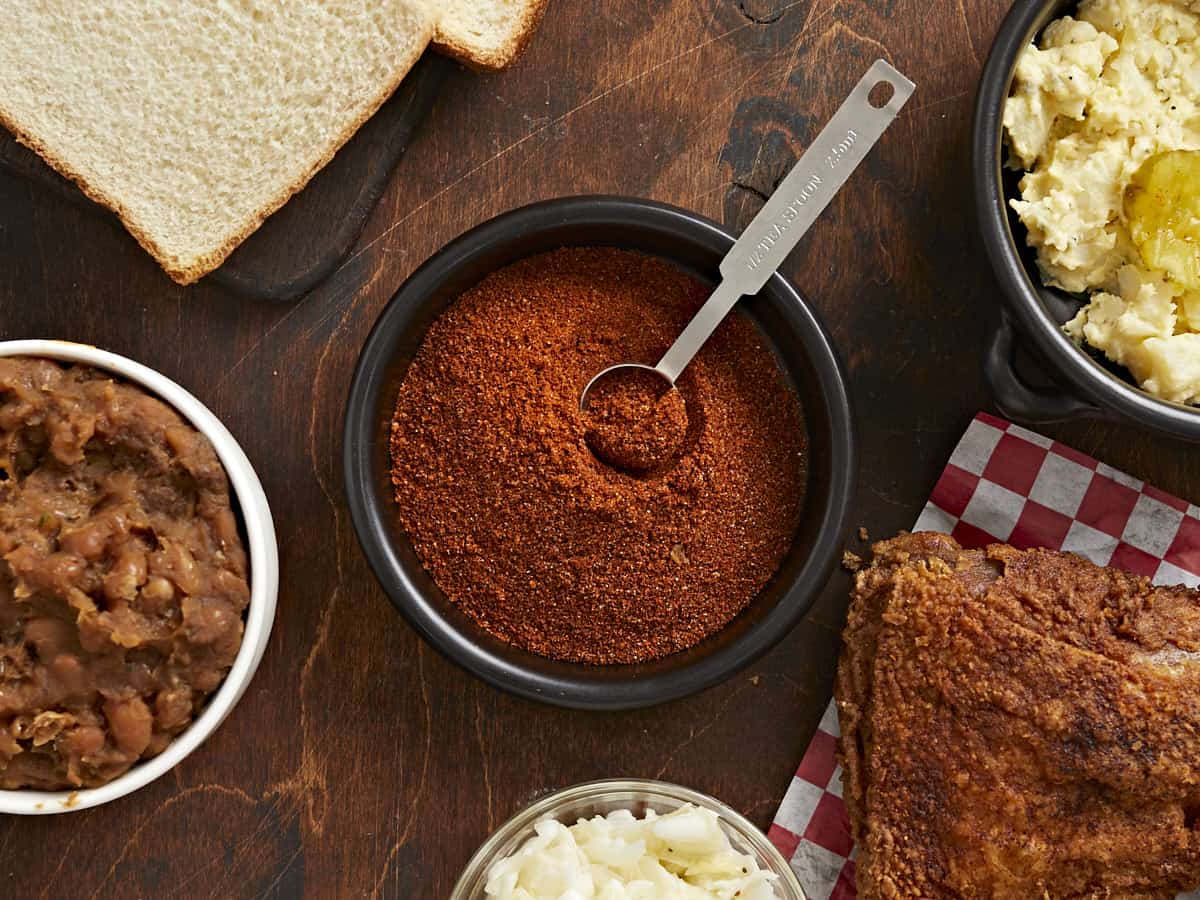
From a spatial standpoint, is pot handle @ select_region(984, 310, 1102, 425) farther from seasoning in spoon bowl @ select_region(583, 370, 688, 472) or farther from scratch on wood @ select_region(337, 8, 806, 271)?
scratch on wood @ select_region(337, 8, 806, 271)

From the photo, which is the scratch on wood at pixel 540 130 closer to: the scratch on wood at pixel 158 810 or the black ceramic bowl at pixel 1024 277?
the black ceramic bowl at pixel 1024 277

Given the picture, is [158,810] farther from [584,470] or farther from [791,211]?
[791,211]

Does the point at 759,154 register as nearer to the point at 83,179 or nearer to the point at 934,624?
the point at 934,624

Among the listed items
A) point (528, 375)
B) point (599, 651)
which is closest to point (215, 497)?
point (528, 375)

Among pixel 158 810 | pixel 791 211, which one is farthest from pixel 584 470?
pixel 158 810

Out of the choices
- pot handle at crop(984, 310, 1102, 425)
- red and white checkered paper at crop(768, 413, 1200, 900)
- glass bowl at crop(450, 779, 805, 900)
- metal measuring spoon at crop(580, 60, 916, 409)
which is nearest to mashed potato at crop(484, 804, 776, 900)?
glass bowl at crop(450, 779, 805, 900)
